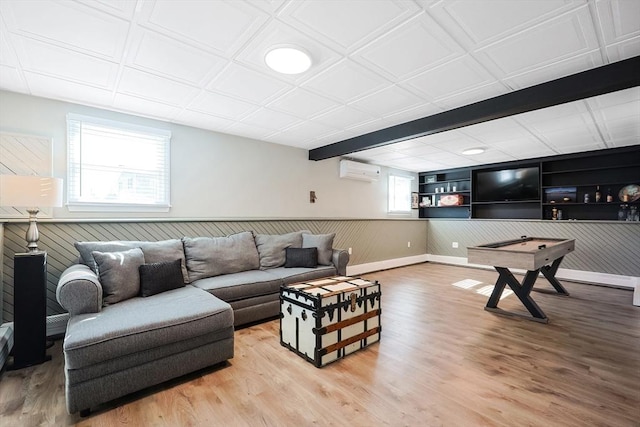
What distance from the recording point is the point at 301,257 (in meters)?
3.84

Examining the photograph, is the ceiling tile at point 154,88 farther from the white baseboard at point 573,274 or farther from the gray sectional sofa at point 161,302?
the white baseboard at point 573,274

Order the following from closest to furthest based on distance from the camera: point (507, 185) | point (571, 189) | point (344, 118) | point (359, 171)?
point (344, 118) → point (571, 189) → point (359, 171) → point (507, 185)

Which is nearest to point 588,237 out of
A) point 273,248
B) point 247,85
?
point 273,248

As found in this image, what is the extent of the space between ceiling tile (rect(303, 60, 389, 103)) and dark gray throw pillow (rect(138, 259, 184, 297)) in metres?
2.18

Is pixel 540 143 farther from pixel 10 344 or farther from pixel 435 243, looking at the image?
pixel 10 344

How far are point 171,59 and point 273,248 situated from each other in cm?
242

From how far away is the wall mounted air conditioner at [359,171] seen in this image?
217 inches

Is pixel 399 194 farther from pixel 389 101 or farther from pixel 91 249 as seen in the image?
pixel 91 249

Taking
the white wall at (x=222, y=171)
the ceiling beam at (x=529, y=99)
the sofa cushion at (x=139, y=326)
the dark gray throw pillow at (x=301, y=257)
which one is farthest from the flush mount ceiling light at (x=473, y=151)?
the sofa cushion at (x=139, y=326)

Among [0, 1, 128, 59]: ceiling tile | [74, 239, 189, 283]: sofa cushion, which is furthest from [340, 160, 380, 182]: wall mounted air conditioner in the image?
[0, 1, 128, 59]: ceiling tile

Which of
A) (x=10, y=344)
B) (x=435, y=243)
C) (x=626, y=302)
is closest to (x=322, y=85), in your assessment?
(x=10, y=344)

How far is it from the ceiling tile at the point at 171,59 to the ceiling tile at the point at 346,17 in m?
0.80

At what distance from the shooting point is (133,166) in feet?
11.2

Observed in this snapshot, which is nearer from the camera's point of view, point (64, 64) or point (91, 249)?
point (64, 64)
